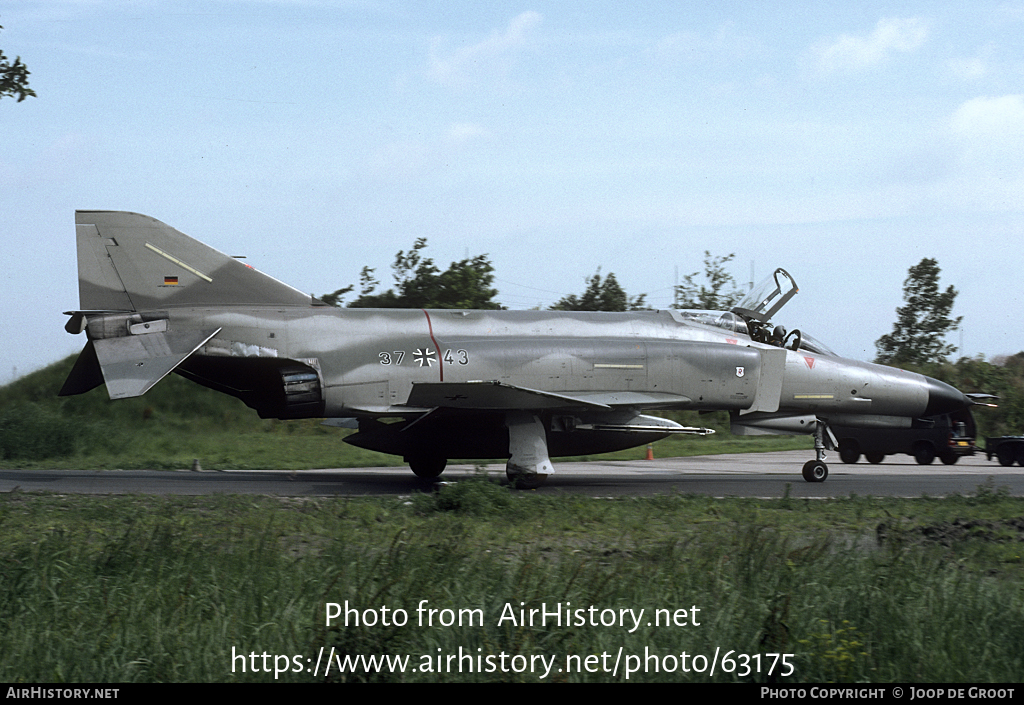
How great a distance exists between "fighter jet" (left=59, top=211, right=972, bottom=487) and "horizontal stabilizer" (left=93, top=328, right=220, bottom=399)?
0.08 ft

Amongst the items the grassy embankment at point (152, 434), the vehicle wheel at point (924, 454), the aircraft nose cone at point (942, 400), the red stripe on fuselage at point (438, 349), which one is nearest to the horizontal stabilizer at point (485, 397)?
the red stripe on fuselage at point (438, 349)

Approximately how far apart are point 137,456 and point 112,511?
965cm

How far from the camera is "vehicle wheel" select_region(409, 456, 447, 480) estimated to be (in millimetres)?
16016

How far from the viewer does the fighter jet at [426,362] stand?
46.0ft

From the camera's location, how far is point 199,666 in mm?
4891

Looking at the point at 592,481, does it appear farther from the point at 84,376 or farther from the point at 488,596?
the point at 488,596

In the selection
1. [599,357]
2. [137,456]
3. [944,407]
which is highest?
[599,357]

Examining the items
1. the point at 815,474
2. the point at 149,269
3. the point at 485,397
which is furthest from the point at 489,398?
the point at 815,474

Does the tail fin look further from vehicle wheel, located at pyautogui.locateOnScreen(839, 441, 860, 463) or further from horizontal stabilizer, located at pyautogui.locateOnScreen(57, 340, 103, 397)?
vehicle wheel, located at pyautogui.locateOnScreen(839, 441, 860, 463)

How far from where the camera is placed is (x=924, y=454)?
2288 centimetres

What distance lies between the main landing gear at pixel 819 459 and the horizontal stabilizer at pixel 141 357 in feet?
36.5

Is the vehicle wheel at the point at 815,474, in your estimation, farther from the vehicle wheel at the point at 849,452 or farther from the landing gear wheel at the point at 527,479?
the vehicle wheel at the point at 849,452
